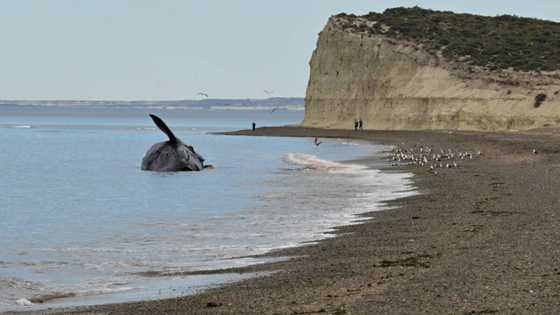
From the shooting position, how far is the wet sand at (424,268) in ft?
34.9

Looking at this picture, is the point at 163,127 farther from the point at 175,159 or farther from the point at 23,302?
the point at 23,302

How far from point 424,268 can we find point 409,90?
69.8m

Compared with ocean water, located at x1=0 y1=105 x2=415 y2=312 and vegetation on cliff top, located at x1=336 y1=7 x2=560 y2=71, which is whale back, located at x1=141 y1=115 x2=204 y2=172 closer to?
ocean water, located at x1=0 y1=105 x2=415 y2=312

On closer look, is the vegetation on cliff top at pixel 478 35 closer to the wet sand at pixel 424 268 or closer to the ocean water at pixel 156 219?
the ocean water at pixel 156 219

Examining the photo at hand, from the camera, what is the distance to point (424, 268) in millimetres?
13039

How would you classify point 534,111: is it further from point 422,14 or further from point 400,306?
point 400,306

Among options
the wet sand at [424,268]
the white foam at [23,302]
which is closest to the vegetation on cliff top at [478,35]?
the wet sand at [424,268]

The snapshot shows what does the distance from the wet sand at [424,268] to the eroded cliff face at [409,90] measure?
46.4m

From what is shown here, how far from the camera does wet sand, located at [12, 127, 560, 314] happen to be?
34.9 ft

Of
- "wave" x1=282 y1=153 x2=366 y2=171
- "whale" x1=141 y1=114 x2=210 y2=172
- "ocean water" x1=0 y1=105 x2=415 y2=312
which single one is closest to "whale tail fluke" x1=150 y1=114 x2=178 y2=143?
"whale" x1=141 y1=114 x2=210 y2=172

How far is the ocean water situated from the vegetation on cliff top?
38916 millimetres

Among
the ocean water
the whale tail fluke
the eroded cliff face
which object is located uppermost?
the eroded cliff face

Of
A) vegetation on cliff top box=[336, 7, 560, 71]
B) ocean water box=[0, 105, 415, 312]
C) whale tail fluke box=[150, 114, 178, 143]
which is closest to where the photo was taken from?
ocean water box=[0, 105, 415, 312]

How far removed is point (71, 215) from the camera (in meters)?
25.7
